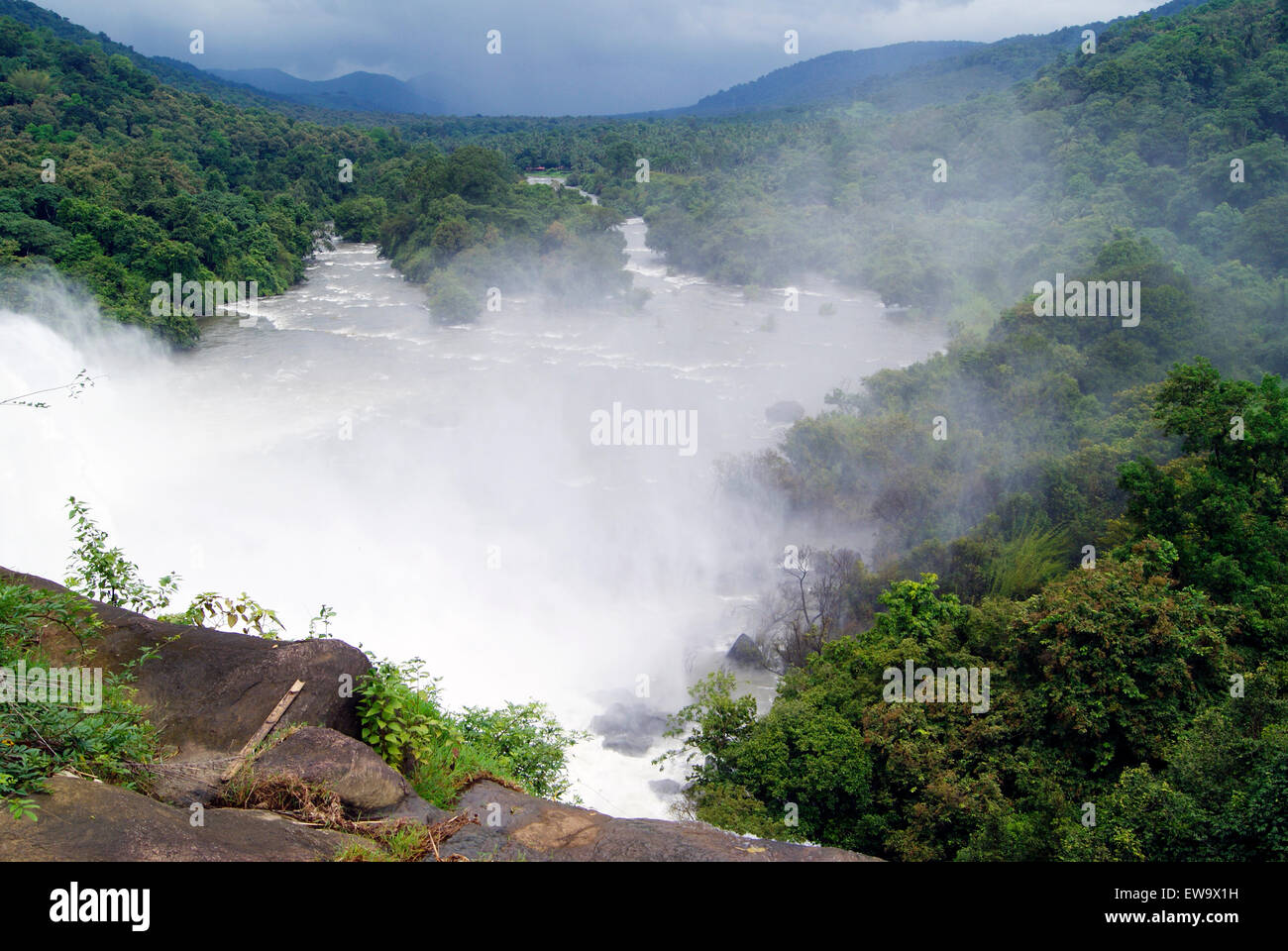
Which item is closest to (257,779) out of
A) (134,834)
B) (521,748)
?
(134,834)

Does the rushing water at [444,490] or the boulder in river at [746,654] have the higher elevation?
the rushing water at [444,490]

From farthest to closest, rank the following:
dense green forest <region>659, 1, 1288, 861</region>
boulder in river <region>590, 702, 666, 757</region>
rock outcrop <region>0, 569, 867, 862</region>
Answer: boulder in river <region>590, 702, 666, 757</region> → dense green forest <region>659, 1, 1288, 861</region> → rock outcrop <region>0, 569, 867, 862</region>

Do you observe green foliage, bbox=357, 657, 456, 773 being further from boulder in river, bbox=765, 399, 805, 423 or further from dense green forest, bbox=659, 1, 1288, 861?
boulder in river, bbox=765, 399, 805, 423

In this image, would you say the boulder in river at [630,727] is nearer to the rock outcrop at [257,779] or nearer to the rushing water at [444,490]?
the rushing water at [444,490]

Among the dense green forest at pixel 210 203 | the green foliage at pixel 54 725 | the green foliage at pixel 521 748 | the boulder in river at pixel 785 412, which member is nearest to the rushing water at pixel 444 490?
the boulder in river at pixel 785 412

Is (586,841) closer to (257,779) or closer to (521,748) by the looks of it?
(257,779)

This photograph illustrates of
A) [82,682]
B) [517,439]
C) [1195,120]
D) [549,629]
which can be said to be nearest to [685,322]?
[517,439]

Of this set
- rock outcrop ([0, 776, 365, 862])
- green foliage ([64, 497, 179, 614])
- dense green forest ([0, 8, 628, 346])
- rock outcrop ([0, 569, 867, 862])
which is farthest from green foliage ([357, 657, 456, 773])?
dense green forest ([0, 8, 628, 346])

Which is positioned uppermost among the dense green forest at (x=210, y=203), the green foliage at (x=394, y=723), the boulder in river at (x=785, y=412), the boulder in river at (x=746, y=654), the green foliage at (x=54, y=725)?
the dense green forest at (x=210, y=203)

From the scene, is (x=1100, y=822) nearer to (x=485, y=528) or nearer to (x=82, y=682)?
(x=82, y=682)
